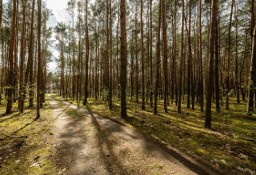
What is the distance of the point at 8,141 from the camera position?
21.4ft

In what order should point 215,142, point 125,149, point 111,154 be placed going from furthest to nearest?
1. point 215,142
2. point 125,149
3. point 111,154

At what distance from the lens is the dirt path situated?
4.35m

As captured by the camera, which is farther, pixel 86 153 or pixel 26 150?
pixel 26 150

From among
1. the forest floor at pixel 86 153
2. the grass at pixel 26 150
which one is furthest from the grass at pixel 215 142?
the grass at pixel 26 150

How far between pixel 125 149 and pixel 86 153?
1.39 meters

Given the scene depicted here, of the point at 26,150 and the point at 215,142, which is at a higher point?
the point at 215,142

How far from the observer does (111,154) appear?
17.3 feet

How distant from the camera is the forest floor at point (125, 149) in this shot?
4434 mm

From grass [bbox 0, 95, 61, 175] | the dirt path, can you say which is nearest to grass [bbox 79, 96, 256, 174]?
the dirt path

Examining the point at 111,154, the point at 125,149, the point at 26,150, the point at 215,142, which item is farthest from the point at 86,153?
the point at 215,142

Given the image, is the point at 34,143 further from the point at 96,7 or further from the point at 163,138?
the point at 96,7

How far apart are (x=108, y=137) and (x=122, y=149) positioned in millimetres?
1292

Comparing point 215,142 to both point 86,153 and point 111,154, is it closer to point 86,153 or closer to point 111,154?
point 111,154

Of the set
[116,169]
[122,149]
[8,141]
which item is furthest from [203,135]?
[8,141]
